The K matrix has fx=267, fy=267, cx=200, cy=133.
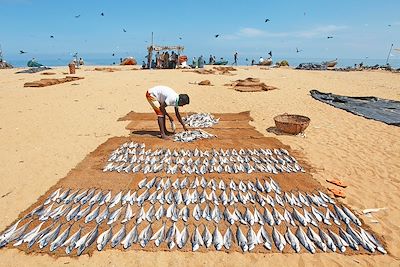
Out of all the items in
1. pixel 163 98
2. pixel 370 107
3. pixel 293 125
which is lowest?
pixel 370 107

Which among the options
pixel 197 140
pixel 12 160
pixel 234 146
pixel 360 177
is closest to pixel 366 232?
pixel 360 177

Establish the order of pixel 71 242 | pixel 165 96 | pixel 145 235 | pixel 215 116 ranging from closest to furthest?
pixel 71 242 < pixel 145 235 < pixel 165 96 < pixel 215 116

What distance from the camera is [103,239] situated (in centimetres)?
419

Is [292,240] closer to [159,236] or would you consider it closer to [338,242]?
[338,242]

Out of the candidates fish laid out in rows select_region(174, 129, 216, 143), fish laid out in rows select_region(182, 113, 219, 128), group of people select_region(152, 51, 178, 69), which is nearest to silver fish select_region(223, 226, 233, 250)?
fish laid out in rows select_region(174, 129, 216, 143)

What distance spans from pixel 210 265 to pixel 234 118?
26.4 ft

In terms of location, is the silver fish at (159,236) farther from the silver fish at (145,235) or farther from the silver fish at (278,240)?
the silver fish at (278,240)

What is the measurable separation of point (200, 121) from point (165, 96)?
2719 mm

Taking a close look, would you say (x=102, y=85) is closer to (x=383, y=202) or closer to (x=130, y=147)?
(x=130, y=147)

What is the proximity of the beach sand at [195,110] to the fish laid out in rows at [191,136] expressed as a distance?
2.18 metres

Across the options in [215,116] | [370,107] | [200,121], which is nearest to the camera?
[200,121]

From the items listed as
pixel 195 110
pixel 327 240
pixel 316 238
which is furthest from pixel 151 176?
pixel 195 110

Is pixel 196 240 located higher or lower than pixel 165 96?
lower

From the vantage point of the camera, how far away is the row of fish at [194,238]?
13.5ft
